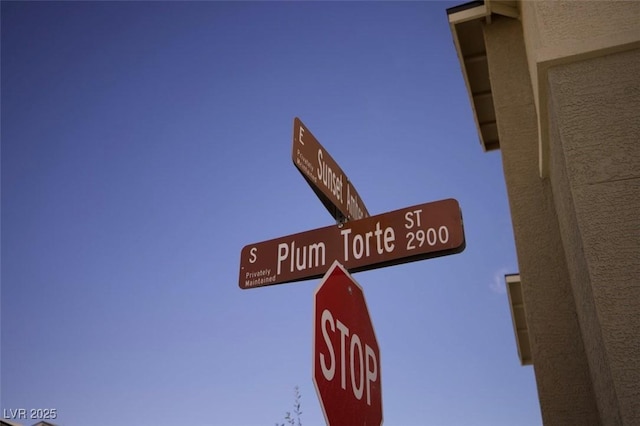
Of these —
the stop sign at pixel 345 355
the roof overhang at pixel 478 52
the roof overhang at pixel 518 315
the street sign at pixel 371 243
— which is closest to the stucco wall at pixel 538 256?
the roof overhang at pixel 478 52

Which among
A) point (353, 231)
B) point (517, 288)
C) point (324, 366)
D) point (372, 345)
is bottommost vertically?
point (324, 366)

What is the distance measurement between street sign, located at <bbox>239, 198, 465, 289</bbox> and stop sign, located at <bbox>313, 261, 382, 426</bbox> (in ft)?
1.32

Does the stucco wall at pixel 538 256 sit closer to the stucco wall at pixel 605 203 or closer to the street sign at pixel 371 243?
the stucco wall at pixel 605 203

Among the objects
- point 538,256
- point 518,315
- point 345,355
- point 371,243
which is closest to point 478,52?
point 538,256

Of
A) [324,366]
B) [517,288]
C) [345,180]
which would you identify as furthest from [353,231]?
[517,288]

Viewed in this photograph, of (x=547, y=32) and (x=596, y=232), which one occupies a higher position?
(x=547, y=32)

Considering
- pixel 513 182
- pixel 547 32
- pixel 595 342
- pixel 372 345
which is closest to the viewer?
pixel 372 345

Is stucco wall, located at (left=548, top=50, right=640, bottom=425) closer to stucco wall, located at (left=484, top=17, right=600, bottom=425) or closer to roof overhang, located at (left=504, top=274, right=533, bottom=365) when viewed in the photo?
stucco wall, located at (left=484, top=17, right=600, bottom=425)

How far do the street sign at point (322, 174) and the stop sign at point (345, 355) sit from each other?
0.83 m

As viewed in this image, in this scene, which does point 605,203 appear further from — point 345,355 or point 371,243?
point 345,355

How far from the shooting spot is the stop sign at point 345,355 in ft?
7.30

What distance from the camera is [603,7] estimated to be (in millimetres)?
3582

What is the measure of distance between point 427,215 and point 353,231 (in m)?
0.47

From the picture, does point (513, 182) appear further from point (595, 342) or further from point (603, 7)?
point (595, 342)
